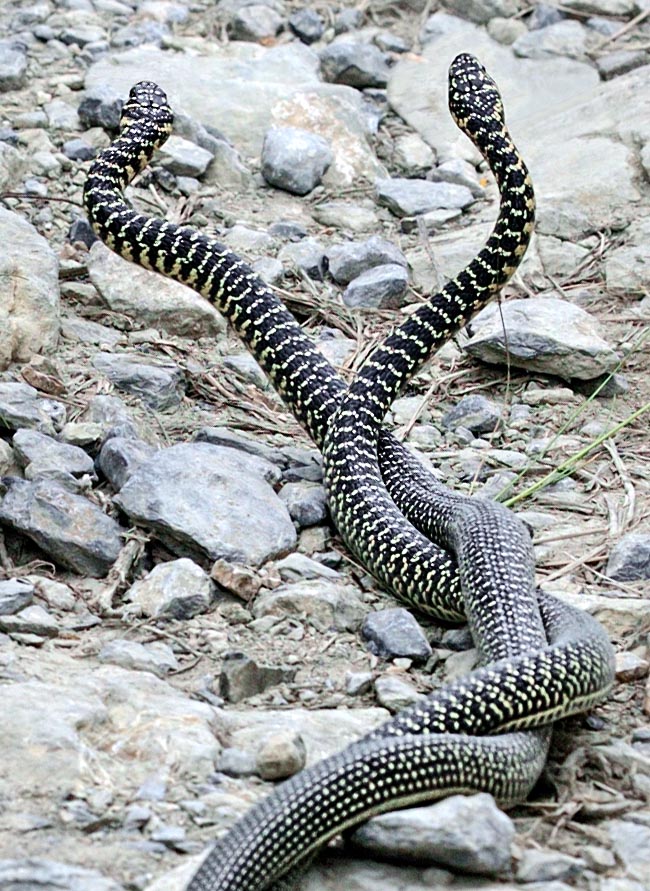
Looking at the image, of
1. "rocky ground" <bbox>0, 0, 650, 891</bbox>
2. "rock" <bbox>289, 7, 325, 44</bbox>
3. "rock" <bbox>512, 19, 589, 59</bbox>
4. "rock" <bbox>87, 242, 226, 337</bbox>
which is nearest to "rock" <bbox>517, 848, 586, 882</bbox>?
"rocky ground" <bbox>0, 0, 650, 891</bbox>

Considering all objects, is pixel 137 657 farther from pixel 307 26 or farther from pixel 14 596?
pixel 307 26

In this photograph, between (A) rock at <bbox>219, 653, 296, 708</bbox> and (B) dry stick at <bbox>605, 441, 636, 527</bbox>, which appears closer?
(A) rock at <bbox>219, 653, 296, 708</bbox>

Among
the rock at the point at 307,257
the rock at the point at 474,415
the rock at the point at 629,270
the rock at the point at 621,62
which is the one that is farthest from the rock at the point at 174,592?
the rock at the point at 621,62

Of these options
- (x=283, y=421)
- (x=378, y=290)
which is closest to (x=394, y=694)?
(x=283, y=421)

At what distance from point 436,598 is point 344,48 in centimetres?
849

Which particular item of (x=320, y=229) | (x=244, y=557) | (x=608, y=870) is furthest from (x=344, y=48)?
(x=608, y=870)

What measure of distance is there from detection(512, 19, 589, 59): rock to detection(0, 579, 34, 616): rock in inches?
377

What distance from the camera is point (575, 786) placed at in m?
5.35

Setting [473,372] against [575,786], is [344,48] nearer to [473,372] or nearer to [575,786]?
[473,372]

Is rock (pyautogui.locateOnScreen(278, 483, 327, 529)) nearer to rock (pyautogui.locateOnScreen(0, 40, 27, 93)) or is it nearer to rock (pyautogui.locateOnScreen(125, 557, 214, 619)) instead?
rock (pyautogui.locateOnScreen(125, 557, 214, 619))

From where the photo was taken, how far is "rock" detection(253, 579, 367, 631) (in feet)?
21.6

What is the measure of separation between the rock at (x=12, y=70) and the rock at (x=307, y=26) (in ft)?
10.5

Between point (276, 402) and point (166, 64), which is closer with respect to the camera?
point (276, 402)

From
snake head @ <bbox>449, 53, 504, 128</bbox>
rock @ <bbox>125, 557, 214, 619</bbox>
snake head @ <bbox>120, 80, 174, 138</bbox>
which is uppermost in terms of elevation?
snake head @ <bbox>449, 53, 504, 128</bbox>
